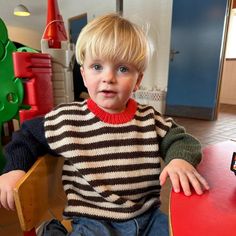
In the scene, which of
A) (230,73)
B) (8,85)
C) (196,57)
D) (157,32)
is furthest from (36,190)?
(230,73)

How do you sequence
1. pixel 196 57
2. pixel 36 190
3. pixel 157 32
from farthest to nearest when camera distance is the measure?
pixel 157 32 → pixel 196 57 → pixel 36 190

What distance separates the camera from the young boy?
58 cm

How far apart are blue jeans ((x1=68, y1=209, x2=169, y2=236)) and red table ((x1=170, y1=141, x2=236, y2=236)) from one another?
0.18m

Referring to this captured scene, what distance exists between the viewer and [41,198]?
546 mm

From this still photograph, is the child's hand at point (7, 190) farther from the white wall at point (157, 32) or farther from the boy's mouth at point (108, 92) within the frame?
the white wall at point (157, 32)

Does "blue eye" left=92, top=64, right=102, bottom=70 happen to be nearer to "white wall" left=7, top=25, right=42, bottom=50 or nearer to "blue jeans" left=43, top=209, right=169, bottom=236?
"blue jeans" left=43, top=209, right=169, bottom=236

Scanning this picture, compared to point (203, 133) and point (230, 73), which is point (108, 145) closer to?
point (203, 133)

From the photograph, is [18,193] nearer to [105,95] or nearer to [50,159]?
[50,159]

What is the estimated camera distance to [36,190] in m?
0.50

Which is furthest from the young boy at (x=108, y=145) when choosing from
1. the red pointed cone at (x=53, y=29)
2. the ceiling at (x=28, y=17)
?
the ceiling at (x=28, y=17)

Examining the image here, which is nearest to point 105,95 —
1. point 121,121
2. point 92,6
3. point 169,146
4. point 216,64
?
point 121,121

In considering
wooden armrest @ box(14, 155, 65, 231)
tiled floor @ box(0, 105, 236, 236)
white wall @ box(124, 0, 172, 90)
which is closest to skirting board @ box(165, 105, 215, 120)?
tiled floor @ box(0, 105, 236, 236)

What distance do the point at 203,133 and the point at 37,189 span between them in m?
2.40

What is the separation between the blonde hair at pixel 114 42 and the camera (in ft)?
1.93
